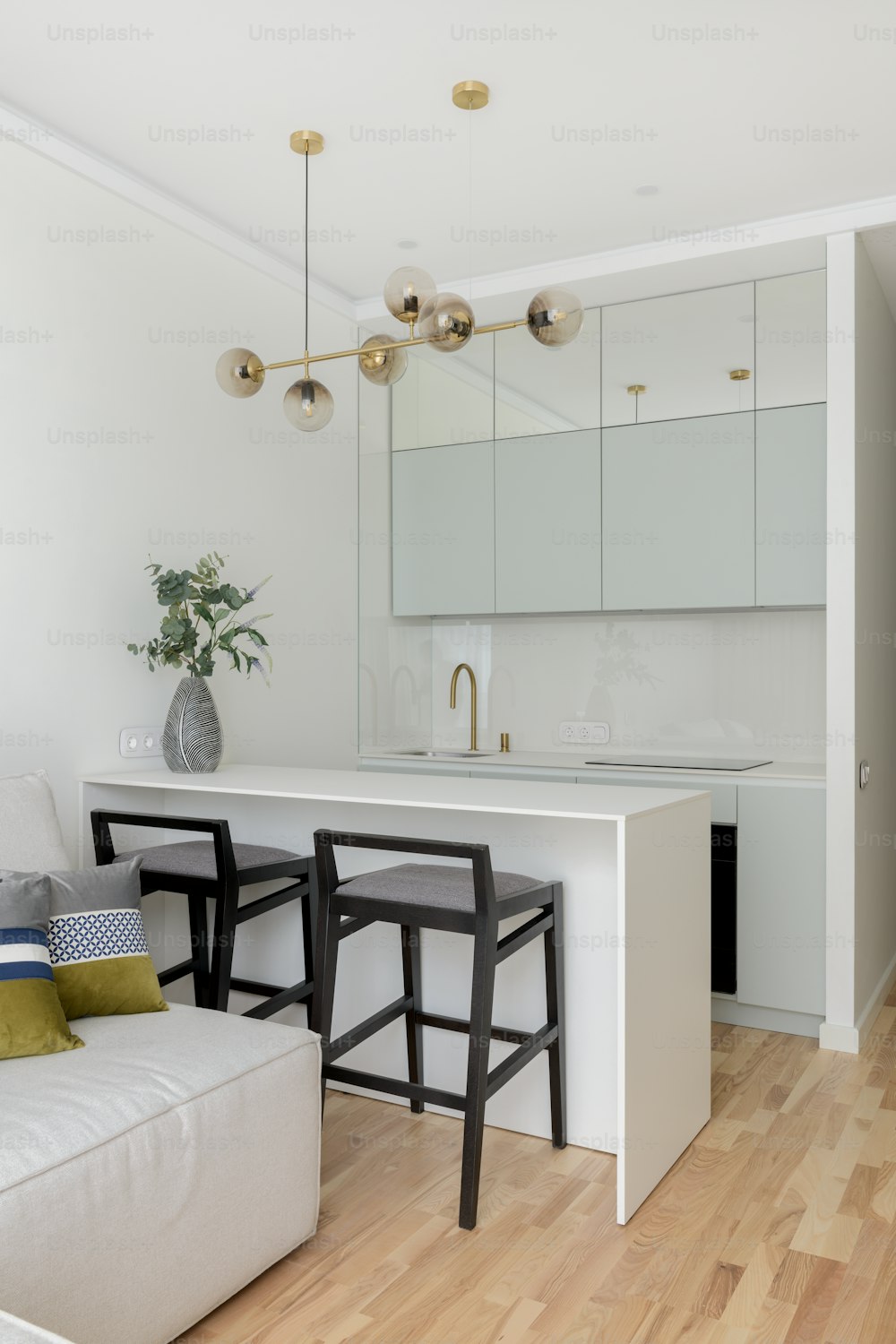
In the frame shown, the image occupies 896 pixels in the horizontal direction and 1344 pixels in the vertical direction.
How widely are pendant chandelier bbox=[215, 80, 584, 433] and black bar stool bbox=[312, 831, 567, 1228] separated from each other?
1.12m

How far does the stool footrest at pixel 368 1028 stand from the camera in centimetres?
242

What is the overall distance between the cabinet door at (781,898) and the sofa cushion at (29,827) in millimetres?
2176

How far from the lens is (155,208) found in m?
3.25

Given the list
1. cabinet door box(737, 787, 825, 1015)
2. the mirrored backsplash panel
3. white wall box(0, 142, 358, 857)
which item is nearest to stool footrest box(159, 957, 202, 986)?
white wall box(0, 142, 358, 857)

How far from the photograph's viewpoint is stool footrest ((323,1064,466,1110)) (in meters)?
2.23

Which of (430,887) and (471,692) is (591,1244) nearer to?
(430,887)

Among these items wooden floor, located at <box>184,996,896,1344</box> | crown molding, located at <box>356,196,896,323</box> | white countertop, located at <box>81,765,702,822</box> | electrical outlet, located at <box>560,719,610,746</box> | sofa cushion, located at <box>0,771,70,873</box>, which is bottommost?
wooden floor, located at <box>184,996,896,1344</box>

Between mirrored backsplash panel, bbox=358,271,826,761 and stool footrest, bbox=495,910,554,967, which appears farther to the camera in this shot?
mirrored backsplash panel, bbox=358,271,826,761

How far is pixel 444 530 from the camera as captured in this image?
4.36m

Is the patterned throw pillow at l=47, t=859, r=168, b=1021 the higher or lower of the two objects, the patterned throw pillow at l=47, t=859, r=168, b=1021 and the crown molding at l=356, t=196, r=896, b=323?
the lower

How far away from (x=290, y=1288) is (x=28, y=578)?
188 cm

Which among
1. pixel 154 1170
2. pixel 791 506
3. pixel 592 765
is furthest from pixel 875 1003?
pixel 154 1170

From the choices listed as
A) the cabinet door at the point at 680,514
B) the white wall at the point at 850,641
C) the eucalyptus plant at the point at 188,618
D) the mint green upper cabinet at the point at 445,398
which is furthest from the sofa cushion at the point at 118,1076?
the mint green upper cabinet at the point at 445,398

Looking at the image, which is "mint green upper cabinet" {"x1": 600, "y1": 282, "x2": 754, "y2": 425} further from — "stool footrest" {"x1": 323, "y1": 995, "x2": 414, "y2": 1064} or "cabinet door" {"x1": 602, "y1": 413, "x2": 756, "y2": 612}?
"stool footrest" {"x1": 323, "y1": 995, "x2": 414, "y2": 1064}
